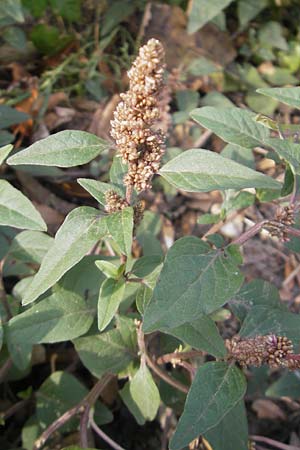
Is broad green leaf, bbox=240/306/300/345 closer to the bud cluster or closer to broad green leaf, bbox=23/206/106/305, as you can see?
the bud cluster

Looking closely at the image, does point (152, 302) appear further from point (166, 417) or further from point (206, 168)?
point (166, 417)

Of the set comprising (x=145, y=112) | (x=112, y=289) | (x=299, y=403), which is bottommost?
(x=299, y=403)

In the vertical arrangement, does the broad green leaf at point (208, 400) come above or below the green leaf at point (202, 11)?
below

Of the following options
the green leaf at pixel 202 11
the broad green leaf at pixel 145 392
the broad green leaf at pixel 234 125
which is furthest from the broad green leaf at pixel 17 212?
the green leaf at pixel 202 11

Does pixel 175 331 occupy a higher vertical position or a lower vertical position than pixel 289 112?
higher

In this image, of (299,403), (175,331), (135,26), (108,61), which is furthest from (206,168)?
(135,26)

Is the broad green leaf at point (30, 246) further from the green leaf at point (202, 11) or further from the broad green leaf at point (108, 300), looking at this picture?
the green leaf at point (202, 11)
